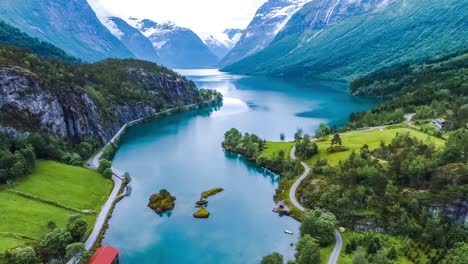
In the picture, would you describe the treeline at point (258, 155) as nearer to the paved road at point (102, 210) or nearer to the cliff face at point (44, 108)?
the paved road at point (102, 210)

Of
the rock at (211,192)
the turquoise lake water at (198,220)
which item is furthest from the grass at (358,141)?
the rock at (211,192)

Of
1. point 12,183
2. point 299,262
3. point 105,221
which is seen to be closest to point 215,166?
point 105,221

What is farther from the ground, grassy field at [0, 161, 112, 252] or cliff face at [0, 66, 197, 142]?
cliff face at [0, 66, 197, 142]

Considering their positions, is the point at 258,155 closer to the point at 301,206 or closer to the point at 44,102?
the point at 301,206

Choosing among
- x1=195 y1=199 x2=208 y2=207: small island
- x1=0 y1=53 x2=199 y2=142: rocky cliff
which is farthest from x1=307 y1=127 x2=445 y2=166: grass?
x1=0 y1=53 x2=199 y2=142: rocky cliff

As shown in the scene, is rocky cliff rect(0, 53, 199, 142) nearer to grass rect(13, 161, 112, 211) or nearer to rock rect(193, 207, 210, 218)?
grass rect(13, 161, 112, 211)

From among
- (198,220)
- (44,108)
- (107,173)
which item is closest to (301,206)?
(198,220)
